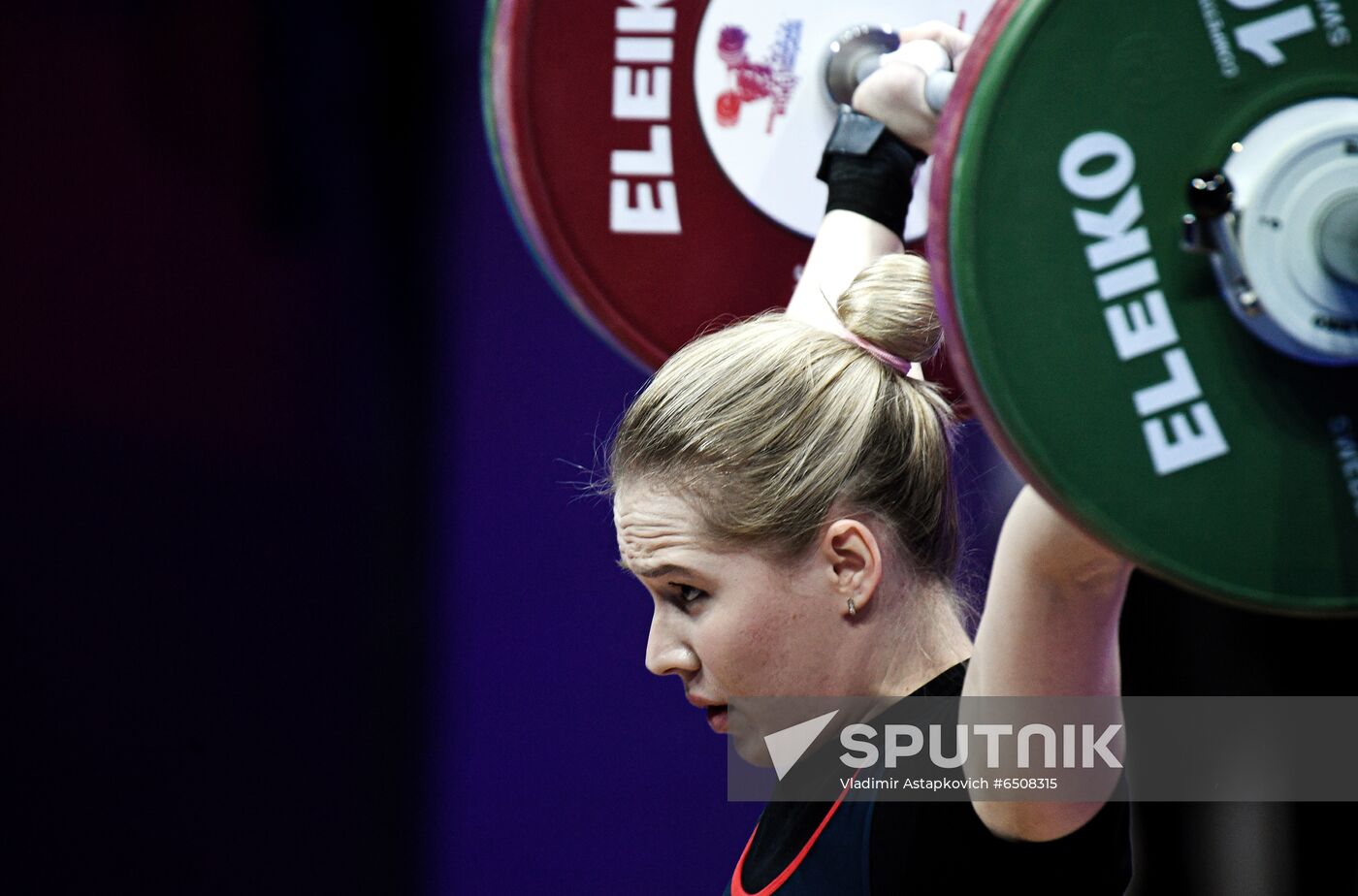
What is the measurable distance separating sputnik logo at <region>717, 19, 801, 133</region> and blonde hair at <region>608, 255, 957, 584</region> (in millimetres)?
309

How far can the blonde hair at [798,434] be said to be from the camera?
Result: 1.20 meters

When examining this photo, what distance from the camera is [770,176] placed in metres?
1.53

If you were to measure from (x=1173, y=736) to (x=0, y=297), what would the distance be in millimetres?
1841

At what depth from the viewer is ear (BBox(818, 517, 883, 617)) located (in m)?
1.20

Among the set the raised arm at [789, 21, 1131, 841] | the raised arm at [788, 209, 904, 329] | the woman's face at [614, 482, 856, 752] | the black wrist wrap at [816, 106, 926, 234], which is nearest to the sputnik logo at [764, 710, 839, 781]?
the woman's face at [614, 482, 856, 752]

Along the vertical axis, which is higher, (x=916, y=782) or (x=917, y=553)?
(x=917, y=553)

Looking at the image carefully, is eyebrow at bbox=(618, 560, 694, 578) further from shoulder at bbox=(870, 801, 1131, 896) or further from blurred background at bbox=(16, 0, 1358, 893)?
blurred background at bbox=(16, 0, 1358, 893)

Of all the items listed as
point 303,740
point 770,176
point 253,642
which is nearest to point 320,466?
point 253,642

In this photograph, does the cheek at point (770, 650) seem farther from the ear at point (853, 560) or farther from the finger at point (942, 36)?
the finger at point (942, 36)

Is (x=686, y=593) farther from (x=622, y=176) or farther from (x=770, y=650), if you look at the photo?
(x=622, y=176)

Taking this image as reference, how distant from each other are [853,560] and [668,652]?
0.58ft

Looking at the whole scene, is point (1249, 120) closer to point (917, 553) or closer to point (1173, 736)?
point (917, 553)

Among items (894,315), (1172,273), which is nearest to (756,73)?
(894,315)
